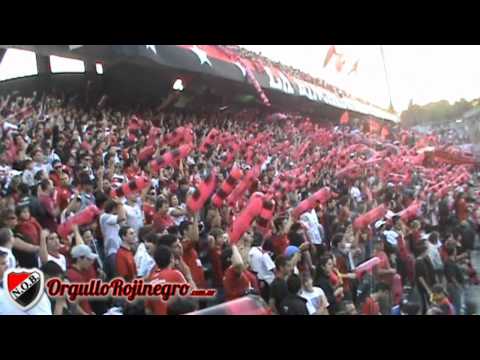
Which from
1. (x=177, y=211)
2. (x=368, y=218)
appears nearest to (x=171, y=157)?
(x=177, y=211)

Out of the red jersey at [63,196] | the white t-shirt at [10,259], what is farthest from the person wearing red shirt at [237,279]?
the white t-shirt at [10,259]

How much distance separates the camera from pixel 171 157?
19.9 feet

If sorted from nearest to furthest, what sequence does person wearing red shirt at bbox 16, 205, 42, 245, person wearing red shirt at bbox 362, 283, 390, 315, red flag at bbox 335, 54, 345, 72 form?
person wearing red shirt at bbox 16, 205, 42, 245 < person wearing red shirt at bbox 362, 283, 390, 315 < red flag at bbox 335, 54, 345, 72

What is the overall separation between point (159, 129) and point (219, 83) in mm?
665

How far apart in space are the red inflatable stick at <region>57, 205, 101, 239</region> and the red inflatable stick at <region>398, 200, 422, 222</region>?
8.25 feet

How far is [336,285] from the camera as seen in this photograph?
240 inches

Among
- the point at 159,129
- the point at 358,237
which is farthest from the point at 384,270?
the point at 159,129

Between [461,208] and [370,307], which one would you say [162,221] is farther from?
[461,208]

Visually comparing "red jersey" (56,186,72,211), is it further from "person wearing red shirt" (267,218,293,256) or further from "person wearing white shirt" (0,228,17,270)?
"person wearing red shirt" (267,218,293,256)

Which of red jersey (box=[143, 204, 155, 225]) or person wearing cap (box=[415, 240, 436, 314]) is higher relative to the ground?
red jersey (box=[143, 204, 155, 225])

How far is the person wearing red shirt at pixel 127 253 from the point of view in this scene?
A: 587 cm

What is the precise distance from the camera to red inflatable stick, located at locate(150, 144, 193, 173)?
605 centimetres

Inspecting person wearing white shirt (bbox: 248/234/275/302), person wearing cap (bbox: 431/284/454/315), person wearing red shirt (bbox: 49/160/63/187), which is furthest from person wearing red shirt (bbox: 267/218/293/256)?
person wearing red shirt (bbox: 49/160/63/187)

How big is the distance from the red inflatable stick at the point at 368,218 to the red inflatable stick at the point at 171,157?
1.52m
